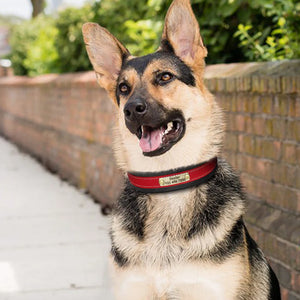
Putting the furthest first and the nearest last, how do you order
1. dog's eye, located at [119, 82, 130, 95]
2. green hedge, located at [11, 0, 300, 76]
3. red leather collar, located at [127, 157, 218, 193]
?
1. green hedge, located at [11, 0, 300, 76]
2. dog's eye, located at [119, 82, 130, 95]
3. red leather collar, located at [127, 157, 218, 193]

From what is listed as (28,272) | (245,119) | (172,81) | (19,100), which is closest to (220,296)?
(172,81)

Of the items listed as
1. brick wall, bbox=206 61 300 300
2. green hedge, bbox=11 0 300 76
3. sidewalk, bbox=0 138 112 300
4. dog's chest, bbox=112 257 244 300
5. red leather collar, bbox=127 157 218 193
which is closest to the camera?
dog's chest, bbox=112 257 244 300

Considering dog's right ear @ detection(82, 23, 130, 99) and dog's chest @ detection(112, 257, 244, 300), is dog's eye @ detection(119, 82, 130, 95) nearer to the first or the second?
dog's right ear @ detection(82, 23, 130, 99)

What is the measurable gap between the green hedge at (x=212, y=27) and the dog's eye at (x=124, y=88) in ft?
6.41

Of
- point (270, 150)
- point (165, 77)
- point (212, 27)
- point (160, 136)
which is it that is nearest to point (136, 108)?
point (160, 136)

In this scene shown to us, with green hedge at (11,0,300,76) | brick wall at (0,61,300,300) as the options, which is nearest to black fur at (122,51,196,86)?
brick wall at (0,61,300,300)

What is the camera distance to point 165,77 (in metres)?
3.46

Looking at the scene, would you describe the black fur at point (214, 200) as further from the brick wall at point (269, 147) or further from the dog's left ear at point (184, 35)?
the brick wall at point (269, 147)

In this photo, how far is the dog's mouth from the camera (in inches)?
129

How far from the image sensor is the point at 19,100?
1499 centimetres

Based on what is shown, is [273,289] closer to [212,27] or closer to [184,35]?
[184,35]

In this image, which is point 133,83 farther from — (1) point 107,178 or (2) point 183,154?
(1) point 107,178

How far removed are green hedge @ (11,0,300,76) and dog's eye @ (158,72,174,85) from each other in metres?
1.89

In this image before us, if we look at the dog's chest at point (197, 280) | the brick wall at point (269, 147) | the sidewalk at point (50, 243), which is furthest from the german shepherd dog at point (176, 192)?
the sidewalk at point (50, 243)
